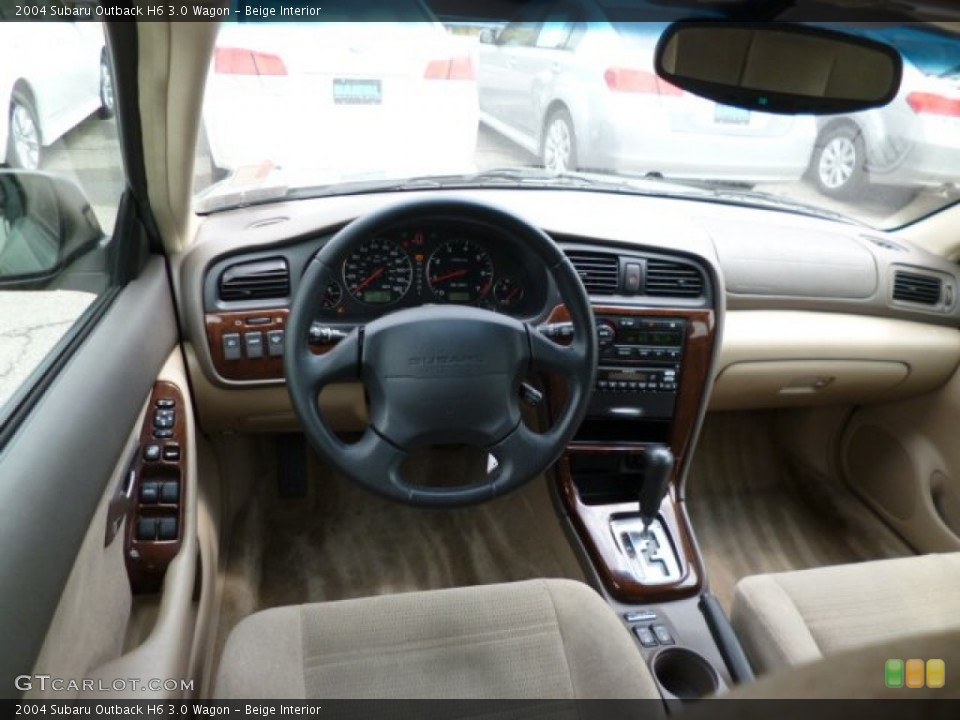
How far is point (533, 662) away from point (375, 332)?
723mm

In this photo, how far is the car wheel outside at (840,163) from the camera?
328 centimetres

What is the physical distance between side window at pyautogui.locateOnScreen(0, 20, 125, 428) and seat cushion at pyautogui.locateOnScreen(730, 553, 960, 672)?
149 centimetres

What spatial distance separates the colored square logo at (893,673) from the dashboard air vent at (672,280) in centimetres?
167

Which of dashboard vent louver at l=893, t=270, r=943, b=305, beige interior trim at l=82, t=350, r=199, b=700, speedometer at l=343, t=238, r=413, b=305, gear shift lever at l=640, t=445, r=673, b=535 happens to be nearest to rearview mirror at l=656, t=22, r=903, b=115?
speedometer at l=343, t=238, r=413, b=305

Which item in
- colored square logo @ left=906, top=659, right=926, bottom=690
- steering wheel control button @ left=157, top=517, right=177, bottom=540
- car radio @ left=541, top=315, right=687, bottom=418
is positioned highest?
colored square logo @ left=906, top=659, right=926, bottom=690

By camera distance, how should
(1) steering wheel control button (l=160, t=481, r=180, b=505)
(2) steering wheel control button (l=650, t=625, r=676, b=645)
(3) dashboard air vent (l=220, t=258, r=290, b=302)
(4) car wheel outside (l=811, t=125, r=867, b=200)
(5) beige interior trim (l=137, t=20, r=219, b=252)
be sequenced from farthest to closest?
(4) car wheel outside (l=811, t=125, r=867, b=200) → (3) dashboard air vent (l=220, t=258, r=290, b=302) → (2) steering wheel control button (l=650, t=625, r=676, b=645) → (1) steering wheel control button (l=160, t=481, r=180, b=505) → (5) beige interior trim (l=137, t=20, r=219, b=252)

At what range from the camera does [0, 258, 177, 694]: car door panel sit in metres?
1.01

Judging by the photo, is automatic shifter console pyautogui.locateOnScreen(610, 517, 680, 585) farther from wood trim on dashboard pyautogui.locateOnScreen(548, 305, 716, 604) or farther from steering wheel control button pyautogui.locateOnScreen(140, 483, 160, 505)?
steering wheel control button pyautogui.locateOnScreen(140, 483, 160, 505)

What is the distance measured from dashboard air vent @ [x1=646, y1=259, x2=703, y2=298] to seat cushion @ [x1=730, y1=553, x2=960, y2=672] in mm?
804

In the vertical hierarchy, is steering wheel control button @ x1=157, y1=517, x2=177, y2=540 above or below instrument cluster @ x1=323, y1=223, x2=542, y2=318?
below

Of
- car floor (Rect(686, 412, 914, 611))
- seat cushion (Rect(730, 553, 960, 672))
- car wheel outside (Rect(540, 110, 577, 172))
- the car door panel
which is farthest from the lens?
car wheel outside (Rect(540, 110, 577, 172))

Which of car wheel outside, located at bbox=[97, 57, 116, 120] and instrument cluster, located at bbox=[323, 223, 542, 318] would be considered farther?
instrument cluster, located at bbox=[323, 223, 542, 318]

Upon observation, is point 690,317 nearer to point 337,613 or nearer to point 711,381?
point 711,381

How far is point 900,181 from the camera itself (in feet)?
10.4
